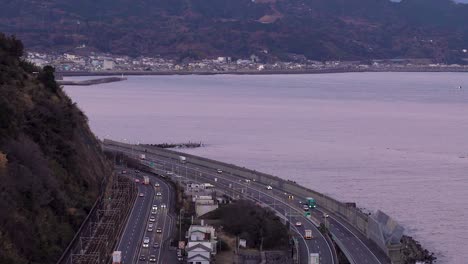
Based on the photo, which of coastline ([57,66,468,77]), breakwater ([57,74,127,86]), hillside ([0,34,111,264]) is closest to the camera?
hillside ([0,34,111,264])

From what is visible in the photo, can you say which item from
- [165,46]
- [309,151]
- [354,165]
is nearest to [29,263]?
[354,165]

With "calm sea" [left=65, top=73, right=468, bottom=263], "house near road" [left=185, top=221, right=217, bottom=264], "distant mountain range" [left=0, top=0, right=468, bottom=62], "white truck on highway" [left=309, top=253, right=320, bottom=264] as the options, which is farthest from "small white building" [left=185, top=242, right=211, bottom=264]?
"distant mountain range" [left=0, top=0, right=468, bottom=62]

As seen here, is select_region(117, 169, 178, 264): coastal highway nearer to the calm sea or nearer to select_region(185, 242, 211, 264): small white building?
select_region(185, 242, 211, 264): small white building

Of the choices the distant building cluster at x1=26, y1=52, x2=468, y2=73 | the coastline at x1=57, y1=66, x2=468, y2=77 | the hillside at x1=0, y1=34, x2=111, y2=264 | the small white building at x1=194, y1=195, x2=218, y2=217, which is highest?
the hillside at x1=0, y1=34, x2=111, y2=264

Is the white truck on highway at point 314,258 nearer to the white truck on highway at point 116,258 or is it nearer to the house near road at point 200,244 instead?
the house near road at point 200,244

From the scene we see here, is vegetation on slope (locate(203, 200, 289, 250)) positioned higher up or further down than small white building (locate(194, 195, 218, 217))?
higher up

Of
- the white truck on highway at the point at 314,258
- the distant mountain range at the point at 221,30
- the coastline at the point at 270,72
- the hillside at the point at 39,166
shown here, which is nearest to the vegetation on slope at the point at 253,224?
the white truck on highway at the point at 314,258

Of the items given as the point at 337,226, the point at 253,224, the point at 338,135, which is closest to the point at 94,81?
the point at 338,135

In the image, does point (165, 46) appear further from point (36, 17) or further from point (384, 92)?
point (384, 92)
